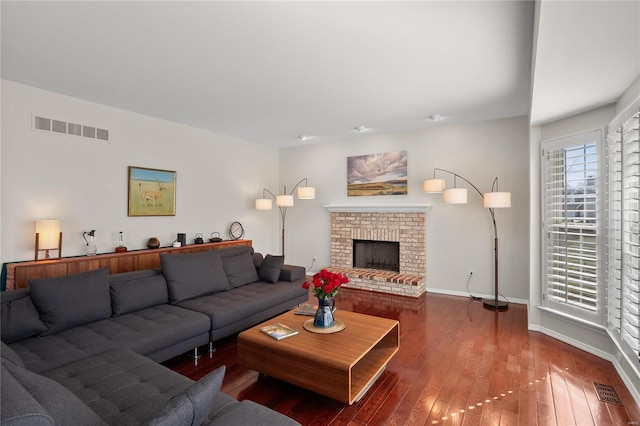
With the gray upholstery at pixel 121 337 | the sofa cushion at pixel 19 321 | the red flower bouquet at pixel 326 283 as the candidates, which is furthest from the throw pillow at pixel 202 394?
the sofa cushion at pixel 19 321

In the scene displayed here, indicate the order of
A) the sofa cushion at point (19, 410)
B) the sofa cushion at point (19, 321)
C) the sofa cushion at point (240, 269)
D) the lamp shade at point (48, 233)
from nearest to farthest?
the sofa cushion at point (19, 410) → the sofa cushion at point (19, 321) → the lamp shade at point (48, 233) → the sofa cushion at point (240, 269)

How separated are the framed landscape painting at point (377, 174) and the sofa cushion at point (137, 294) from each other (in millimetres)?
3877

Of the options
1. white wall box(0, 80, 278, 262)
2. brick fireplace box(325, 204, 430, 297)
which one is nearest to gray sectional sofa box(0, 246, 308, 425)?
white wall box(0, 80, 278, 262)

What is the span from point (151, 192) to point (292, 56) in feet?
10.2

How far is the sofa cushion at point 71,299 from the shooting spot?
8.27ft

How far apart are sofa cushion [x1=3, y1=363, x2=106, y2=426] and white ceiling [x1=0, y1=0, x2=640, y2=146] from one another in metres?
2.27

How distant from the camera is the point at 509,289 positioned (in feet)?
15.7

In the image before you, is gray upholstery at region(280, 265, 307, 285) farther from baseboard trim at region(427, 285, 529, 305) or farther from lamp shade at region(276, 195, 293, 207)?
baseboard trim at region(427, 285, 529, 305)

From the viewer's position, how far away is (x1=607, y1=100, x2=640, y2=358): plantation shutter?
234 cm

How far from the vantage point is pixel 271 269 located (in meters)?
4.36

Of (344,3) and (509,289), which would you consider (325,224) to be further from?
(344,3)

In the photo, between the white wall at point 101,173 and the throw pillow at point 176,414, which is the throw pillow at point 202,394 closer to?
the throw pillow at point 176,414

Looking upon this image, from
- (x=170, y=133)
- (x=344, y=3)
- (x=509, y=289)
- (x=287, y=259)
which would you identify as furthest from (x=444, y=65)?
(x=287, y=259)

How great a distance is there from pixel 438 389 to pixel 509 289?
3022mm
